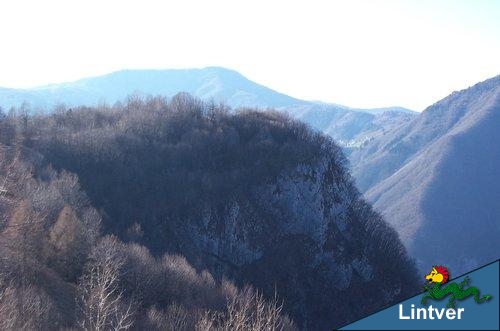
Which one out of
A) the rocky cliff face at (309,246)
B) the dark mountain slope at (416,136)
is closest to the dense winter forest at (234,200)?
the rocky cliff face at (309,246)

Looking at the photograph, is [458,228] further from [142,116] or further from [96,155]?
[96,155]

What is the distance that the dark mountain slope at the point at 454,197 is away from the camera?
108938 mm

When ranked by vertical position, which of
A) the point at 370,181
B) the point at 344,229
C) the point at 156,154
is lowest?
the point at 370,181

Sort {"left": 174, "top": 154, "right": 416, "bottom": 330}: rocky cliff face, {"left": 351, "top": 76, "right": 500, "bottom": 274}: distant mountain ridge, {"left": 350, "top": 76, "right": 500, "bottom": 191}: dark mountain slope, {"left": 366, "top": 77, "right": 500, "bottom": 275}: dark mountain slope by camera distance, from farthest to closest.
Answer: {"left": 350, "top": 76, "right": 500, "bottom": 191}: dark mountain slope, {"left": 351, "top": 76, "right": 500, "bottom": 274}: distant mountain ridge, {"left": 366, "top": 77, "right": 500, "bottom": 275}: dark mountain slope, {"left": 174, "top": 154, "right": 416, "bottom": 330}: rocky cliff face

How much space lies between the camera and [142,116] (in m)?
→ 69.0

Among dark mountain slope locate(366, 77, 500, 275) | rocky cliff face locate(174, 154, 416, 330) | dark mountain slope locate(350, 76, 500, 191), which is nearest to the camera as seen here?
rocky cliff face locate(174, 154, 416, 330)

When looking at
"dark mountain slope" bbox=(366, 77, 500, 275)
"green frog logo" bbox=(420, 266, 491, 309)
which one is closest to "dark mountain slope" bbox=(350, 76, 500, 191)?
"dark mountain slope" bbox=(366, 77, 500, 275)

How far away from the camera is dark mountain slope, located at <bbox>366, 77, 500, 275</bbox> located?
108938 mm

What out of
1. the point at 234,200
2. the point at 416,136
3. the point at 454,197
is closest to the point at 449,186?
the point at 454,197

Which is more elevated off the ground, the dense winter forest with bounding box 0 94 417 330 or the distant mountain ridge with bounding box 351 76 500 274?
the dense winter forest with bounding box 0 94 417 330

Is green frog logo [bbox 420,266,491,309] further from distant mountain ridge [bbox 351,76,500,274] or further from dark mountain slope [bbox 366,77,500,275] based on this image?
dark mountain slope [bbox 366,77,500,275]

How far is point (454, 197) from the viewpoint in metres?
124

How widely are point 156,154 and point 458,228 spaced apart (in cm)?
8173

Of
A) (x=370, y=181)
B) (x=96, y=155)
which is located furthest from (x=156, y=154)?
(x=370, y=181)
